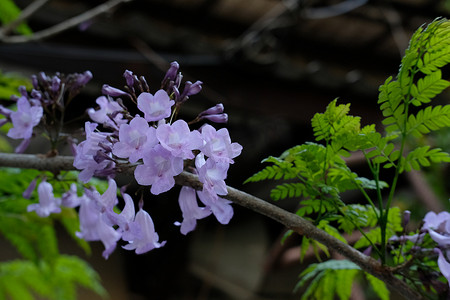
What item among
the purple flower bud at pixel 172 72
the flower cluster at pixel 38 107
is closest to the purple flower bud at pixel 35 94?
the flower cluster at pixel 38 107

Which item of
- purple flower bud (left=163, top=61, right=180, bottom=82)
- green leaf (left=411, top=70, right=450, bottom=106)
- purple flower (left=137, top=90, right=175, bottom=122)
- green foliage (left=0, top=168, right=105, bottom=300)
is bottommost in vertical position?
green foliage (left=0, top=168, right=105, bottom=300)

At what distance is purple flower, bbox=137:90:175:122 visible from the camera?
519 mm

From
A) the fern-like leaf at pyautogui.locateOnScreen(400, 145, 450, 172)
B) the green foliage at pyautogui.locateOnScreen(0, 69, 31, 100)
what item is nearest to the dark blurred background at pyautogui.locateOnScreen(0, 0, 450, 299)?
the green foliage at pyautogui.locateOnScreen(0, 69, 31, 100)

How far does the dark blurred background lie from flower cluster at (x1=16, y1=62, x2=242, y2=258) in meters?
1.35

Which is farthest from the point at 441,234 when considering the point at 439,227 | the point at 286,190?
the point at 286,190

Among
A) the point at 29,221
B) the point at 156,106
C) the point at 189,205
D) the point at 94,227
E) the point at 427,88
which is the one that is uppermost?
the point at 427,88

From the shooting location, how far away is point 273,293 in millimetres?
3350

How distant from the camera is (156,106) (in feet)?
1.71

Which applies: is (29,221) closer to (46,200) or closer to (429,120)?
(46,200)

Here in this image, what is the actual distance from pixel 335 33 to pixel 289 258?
1.85 m

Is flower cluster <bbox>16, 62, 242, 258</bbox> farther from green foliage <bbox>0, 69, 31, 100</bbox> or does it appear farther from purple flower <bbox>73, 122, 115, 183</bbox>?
green foliage <bbox>0, 69, 31, 100</bbox>

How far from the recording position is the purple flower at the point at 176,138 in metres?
0.48

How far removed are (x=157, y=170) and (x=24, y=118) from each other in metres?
0.30

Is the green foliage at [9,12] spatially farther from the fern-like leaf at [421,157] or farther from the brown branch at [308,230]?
the fern-like leaf at [421,157]
